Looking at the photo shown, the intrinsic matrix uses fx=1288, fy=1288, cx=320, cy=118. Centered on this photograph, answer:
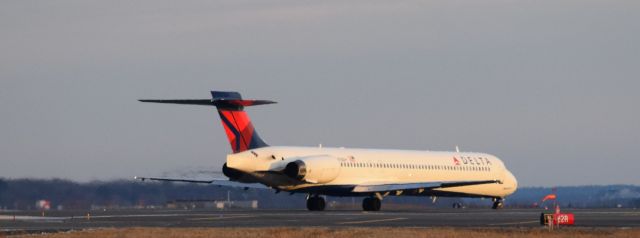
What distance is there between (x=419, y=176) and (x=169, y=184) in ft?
51.8

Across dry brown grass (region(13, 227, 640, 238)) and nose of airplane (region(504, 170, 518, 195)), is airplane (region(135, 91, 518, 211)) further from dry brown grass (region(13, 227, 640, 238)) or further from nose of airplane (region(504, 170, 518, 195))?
dry brown grass (region(13, 227, 640, 238))

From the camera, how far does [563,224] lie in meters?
41.1

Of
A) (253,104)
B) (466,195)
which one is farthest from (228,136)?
(466,195)

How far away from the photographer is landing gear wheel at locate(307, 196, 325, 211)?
2468 inches

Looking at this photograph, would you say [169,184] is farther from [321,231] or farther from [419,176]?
[321,231]

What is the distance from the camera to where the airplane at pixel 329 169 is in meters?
57.9

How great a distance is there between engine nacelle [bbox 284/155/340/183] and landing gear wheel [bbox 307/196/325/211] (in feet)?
9.13

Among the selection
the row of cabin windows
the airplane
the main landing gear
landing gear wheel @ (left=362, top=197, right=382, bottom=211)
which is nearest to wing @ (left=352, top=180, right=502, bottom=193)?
the airplane

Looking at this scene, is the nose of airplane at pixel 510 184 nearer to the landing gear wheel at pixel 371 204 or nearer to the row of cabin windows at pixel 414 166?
the row of cabin windows at pixel 414 166

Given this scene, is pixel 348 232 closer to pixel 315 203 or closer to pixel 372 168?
pixel 315 203

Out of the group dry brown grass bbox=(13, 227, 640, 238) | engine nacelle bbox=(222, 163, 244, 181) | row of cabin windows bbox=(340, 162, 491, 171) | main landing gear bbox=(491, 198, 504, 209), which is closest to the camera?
dry brown grass bbox=(13, 227, 640, 238)

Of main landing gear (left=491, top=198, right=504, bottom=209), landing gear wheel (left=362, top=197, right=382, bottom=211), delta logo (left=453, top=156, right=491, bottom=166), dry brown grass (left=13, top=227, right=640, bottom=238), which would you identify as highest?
delta logo (left=453, top=156, right=491, bottom=166)

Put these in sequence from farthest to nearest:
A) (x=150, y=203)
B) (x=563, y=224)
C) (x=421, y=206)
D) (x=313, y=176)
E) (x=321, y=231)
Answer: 1. (x=421, y=206)
2. (x=150, y=203)
3. (x=313, y=176)
4. (x=563, y=224)
5. (x=321, y=231)

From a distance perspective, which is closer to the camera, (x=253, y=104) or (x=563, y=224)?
(x=563, y=224)
